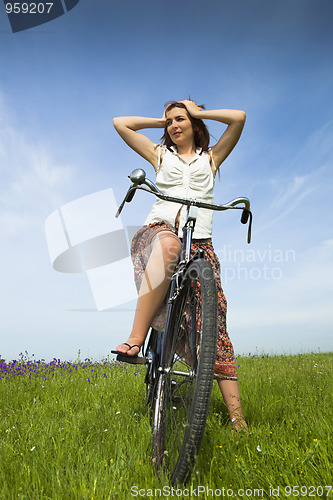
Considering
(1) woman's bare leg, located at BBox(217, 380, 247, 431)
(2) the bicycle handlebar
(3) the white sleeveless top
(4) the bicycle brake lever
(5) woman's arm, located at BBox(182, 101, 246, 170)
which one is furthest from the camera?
(5) woman's arm, located at BBox(182, 101, 246, 170)

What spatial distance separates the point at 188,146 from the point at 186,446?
263 centimetres

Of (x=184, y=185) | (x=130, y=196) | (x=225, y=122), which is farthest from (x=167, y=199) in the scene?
(x=225, y=122)

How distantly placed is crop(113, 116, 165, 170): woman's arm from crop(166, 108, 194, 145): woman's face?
21 centimetres

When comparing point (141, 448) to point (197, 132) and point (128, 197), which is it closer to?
point (128, 197)

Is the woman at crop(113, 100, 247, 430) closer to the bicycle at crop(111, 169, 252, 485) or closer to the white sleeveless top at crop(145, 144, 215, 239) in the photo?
the white sleeveless top at crop(145, 144, 215, 239)

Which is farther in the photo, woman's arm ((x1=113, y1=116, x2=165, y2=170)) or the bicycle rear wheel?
woman's arm ((x1=113, y1=116, x2=165, y2=170))

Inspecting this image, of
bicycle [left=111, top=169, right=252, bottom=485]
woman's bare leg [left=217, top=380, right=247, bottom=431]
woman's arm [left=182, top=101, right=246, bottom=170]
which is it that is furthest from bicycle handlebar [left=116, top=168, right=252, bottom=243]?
woman's bare leg [left=217, top=380, right=247, bottom=431]

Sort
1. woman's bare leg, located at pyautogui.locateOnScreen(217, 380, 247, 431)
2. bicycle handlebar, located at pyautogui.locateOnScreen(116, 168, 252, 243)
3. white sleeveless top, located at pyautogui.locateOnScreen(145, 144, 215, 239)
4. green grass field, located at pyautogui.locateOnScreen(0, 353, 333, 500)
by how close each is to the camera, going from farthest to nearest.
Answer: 1. white sleeveless top, located at pyautogui.locateOnScreen(145, 144, 215, 239)
2. woman's bare leg, located at pyautogui.locateOnScreen(217, 380, 247, 431)
3. bicycle handlebar, located at pyautogui.locateOnScreen(116, 168, 252, 243)
4. green grass field, located at pyautogui.locateOnScreen(0, 353, 333, 500)

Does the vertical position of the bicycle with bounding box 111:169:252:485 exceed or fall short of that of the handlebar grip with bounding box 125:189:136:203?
Result: it falls short

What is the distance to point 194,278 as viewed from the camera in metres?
2.71

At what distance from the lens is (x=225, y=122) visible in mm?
3906

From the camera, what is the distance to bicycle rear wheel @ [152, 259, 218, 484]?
89.8 inches

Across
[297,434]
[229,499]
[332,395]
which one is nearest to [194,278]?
[229,499]

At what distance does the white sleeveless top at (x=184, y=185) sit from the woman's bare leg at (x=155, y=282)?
33 cm
